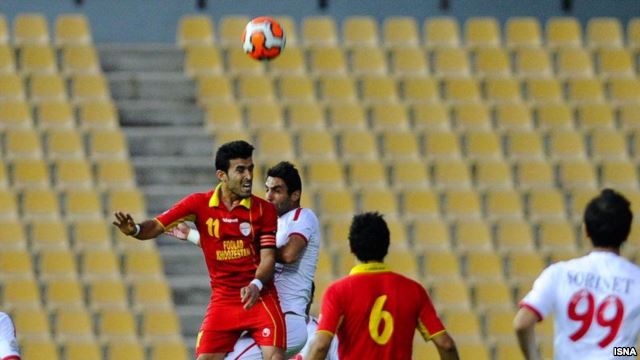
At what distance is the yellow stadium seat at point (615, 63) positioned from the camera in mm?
16141

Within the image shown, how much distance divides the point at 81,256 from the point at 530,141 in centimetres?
449

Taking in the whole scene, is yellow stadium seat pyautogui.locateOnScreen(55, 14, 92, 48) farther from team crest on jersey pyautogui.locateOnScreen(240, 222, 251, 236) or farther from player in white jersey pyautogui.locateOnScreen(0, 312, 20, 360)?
player in white jersey pyautogui.locateOnScreen(0, 312, 20, 360)

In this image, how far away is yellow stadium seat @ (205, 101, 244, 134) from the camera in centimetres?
1484

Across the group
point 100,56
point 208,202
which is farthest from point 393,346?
point 100,56

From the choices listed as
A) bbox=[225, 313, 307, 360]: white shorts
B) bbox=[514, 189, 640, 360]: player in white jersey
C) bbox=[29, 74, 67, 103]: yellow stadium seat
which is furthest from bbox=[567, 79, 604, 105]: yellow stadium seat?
bbox=[514, 189, 640, 360]: player in white jersey

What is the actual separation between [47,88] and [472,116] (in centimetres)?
401

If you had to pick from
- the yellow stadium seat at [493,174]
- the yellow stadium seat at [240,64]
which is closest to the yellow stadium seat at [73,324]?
the yellow stadium seat at [240,64]

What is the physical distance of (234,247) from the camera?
8.47 metres

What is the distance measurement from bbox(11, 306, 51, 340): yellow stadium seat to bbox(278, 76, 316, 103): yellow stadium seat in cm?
361

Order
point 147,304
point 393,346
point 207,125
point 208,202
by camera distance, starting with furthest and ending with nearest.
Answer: point 207,125 < point 147,304 < point 208,202 < point 393,346

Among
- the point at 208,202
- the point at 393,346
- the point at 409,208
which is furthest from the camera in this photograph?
the point at 409,208

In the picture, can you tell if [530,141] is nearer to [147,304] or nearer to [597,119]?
[597,119]

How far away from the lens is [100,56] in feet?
51.6

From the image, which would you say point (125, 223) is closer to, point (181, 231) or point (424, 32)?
point (181, 231)
